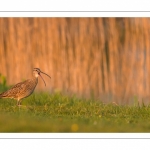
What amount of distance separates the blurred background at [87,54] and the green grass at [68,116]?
2.38 metres

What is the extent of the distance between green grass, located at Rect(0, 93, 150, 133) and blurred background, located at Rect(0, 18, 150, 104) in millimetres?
2380

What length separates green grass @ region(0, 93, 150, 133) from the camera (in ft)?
29.3

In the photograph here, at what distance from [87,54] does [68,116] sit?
4.91 m

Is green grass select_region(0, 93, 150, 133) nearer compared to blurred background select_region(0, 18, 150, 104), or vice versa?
green grass select_region(0, 93, 150, 133)

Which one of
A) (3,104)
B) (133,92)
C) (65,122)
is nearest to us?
(65,122)

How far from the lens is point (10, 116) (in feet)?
32.6

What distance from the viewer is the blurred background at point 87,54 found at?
48.5 ft

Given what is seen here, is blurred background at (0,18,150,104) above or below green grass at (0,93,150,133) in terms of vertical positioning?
above

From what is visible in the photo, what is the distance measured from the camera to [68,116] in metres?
10.5

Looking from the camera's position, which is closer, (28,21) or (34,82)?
(34,82)

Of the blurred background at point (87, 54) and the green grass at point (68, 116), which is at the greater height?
the blurred background at point (87, 54)
